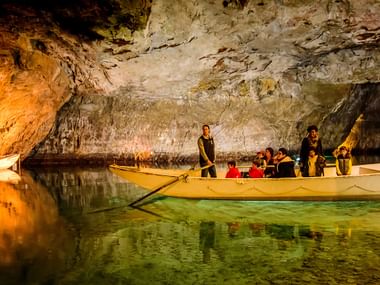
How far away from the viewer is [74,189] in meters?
12.4

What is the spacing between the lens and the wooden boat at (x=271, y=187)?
912 cm

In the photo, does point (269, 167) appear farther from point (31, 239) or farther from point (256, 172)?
point (31, 239)

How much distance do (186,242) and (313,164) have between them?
428cm

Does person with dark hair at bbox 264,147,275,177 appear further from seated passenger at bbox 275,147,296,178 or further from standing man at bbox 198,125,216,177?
standing man at bbox 198,125,216,177

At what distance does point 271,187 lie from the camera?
9.30m

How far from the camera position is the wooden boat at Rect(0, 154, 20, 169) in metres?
17.1

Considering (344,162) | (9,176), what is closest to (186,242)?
(344,162)

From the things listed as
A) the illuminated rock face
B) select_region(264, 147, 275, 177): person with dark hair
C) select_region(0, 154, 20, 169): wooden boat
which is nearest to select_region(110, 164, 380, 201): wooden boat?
select_region(264, 147, 275, 177): person with dark hair

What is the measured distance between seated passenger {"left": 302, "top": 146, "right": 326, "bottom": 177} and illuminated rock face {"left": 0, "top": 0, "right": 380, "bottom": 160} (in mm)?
3838

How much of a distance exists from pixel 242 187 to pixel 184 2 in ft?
15.2

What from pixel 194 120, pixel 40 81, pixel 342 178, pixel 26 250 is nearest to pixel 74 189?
pixel 40 81

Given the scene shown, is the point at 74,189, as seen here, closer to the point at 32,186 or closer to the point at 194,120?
the point at 32,186

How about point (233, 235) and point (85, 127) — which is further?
point (85, 127)

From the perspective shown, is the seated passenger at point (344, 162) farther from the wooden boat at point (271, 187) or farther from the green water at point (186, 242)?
the green water at point (186, 242)
